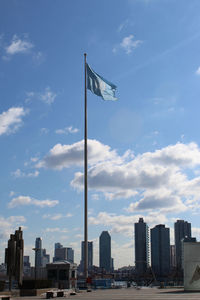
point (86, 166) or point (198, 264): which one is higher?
point (86, 166)

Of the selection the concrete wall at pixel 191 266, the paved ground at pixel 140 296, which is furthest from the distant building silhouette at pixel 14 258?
the concrete wall at pixel 191 266

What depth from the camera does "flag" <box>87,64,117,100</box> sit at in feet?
150

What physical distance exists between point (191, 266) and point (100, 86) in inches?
855

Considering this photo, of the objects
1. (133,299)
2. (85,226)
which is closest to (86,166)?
(85,226)

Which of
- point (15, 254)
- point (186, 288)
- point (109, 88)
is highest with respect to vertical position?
point (109, 88)

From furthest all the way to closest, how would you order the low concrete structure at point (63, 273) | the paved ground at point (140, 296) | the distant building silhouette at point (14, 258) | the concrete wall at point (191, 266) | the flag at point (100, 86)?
the low concrete structure at point (63, 273), the flag at point (100, 86), the concrete wall at point (191, 266), the distant building silhouette at point (14, 258), the paved ground at point (140, 296)

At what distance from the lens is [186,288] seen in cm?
4072

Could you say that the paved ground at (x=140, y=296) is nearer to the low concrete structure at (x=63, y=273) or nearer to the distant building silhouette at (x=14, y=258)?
the distant building silhouette at (x=14, y=258)

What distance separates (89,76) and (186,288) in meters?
25.2

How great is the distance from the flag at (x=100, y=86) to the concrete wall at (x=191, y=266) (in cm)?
1833

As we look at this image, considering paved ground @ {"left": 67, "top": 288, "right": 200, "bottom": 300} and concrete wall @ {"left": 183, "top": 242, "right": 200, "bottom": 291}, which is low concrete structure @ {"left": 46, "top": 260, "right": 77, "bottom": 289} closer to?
paved ground @ {"left": 67, "top": 288, "right": 200, "bottom": 300}

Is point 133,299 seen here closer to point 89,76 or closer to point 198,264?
point 198,264

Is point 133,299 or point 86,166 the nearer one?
point 133,299

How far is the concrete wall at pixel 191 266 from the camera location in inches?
1588
